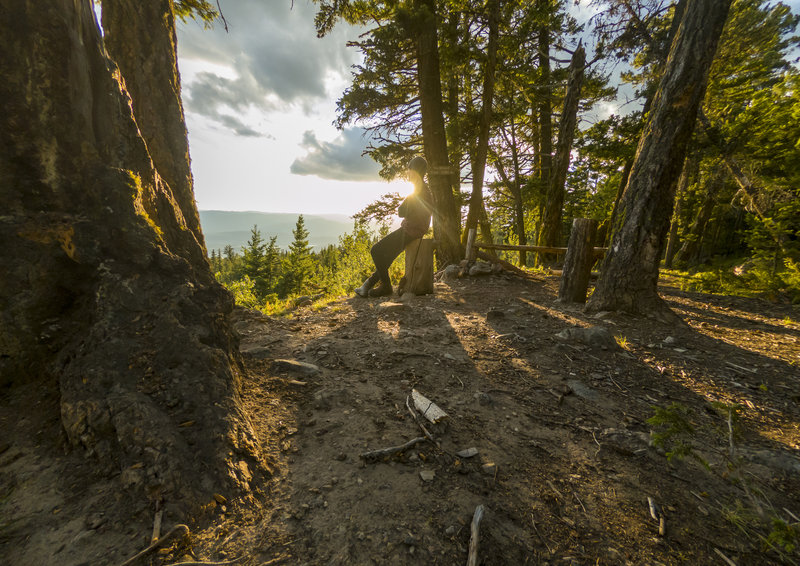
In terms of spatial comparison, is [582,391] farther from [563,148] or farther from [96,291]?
[563,148]

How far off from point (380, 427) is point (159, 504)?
122cm

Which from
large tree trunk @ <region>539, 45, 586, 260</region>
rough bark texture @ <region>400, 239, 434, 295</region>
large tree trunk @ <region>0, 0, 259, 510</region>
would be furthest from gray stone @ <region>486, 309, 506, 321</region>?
large tree trunk @ <region>539, 45, 586, 260</region>

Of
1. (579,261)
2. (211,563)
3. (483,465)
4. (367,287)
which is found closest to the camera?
(211,563)

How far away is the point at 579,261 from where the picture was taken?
5.63 m

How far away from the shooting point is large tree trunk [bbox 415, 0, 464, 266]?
8.19 meters

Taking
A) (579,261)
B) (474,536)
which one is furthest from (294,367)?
(579,261)

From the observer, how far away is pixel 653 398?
8.75ft

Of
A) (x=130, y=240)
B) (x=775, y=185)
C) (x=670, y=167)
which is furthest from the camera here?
(x=775, y=185)

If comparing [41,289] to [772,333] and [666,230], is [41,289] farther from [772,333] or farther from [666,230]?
[772,333]

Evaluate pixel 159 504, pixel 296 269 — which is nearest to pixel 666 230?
pixel 159 504

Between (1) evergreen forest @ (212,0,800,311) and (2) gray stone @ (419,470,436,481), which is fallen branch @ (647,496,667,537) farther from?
(1) evergreen forest @ (212,0,800,311)

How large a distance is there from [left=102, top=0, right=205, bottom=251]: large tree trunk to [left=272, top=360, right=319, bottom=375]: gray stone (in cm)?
168

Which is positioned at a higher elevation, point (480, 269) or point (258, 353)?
point (480, 269)

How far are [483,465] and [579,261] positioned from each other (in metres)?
5.06
